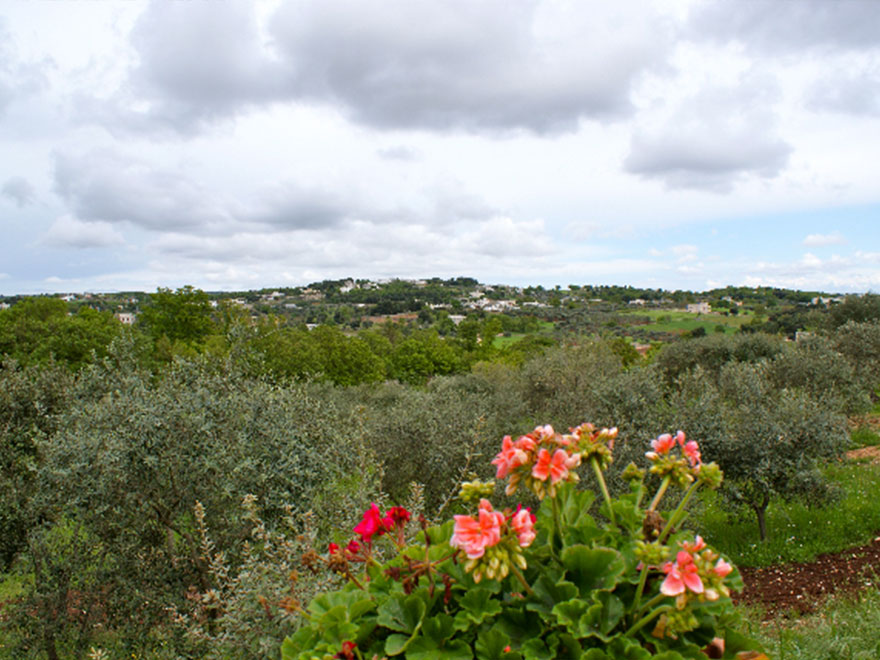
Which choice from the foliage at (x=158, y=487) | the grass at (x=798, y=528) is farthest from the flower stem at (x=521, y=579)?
the grass at (x=798, y=528)

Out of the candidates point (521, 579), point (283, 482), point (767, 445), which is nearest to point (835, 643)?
point (521, 579)

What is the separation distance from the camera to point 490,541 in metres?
1.60

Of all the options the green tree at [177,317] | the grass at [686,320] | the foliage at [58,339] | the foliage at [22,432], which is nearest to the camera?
the foliage at [22,432]

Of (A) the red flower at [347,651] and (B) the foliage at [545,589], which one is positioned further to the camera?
(A) the red flower at [347,651]

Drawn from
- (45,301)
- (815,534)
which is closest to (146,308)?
(45,301)

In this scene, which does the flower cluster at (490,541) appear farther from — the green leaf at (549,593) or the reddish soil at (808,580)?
the reddish soil at (808,580)

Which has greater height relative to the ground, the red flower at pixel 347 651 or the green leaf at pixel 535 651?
the green leaf at pixel 535 651

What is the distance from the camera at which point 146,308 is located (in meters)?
48.5

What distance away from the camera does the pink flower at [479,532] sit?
5.25 feet

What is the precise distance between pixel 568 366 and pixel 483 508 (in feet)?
76.8

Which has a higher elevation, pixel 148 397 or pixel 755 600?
pixel 148 397

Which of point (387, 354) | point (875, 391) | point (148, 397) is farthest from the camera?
point (387, 354)

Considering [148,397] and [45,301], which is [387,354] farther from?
[148,397]

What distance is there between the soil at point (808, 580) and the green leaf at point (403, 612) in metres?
8.32
